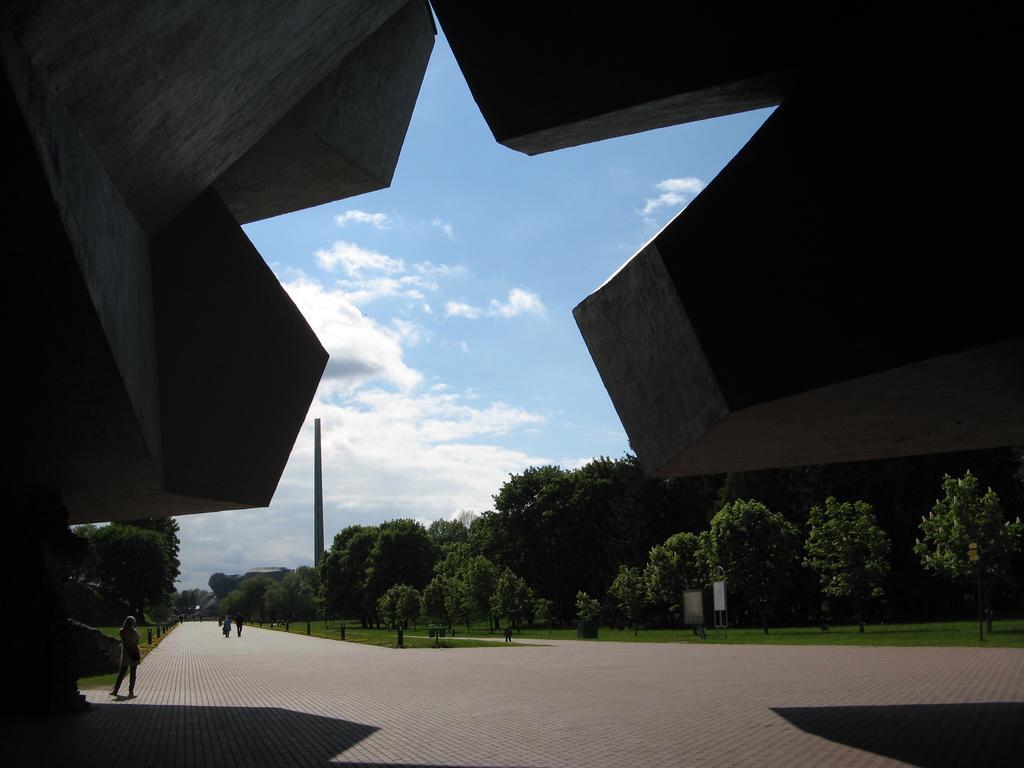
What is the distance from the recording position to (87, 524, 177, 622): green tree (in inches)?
2817

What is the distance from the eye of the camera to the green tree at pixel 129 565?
7156 cm

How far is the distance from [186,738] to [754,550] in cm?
2994

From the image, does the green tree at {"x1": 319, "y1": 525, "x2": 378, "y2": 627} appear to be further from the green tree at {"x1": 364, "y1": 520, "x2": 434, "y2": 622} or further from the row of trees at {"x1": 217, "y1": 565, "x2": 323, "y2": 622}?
the row of trees at {"x1": 217, "y1": 565, "x2": 323, "y2": 622}

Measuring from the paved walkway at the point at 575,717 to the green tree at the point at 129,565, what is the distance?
56759 mm

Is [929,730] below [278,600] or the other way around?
the other way around

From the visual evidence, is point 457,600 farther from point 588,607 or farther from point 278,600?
point 278,600

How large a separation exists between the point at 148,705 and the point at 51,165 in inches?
440

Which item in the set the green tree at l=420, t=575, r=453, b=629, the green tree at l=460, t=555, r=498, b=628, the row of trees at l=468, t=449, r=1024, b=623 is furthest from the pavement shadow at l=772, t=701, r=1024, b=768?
the green tree at l=460, t=555, r=498, b=628

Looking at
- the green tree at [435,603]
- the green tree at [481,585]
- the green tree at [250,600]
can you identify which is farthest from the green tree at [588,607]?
the green tree at [250,600]

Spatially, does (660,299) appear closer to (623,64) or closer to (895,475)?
(623,64)

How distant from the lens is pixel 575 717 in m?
11.7

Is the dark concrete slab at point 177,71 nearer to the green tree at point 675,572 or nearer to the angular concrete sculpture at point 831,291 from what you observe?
the angular concrete sculpture at point 831,291

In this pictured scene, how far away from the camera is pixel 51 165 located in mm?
6605

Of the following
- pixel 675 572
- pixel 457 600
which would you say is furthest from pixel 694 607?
pixel 457 600
